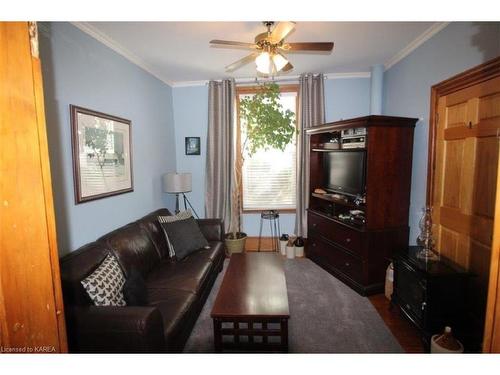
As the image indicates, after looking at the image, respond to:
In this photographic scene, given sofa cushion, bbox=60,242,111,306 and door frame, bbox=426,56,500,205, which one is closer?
sofa cushion, bbox=60,242,111,306

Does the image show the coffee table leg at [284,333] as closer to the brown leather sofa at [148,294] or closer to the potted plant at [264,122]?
the brown leather sofa at [148,294]

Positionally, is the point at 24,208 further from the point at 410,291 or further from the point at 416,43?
the point at 416,43

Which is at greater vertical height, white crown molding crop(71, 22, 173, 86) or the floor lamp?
white crown molding crop(71, 22, 173, 86)

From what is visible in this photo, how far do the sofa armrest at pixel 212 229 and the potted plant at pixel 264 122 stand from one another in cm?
42

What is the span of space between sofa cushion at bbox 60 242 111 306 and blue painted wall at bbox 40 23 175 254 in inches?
7.6

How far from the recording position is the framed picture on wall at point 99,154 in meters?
2.14

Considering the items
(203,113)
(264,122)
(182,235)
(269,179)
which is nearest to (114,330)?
(182,235)

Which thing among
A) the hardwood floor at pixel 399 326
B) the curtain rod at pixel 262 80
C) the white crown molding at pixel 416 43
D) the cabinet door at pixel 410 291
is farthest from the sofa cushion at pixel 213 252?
the white crown molding at pixel 416 43

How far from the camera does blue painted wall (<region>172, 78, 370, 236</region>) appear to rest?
12.5 feet

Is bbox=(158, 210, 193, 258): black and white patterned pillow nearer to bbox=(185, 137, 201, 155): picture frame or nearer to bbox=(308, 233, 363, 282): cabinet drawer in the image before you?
bbox=(185, 137, 201, 155): picture frame

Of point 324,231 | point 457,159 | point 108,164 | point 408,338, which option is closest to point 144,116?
point 108,164

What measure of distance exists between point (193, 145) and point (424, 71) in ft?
10.5

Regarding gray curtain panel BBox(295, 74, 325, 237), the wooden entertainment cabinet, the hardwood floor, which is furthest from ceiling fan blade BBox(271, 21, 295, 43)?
the hardwood floor
